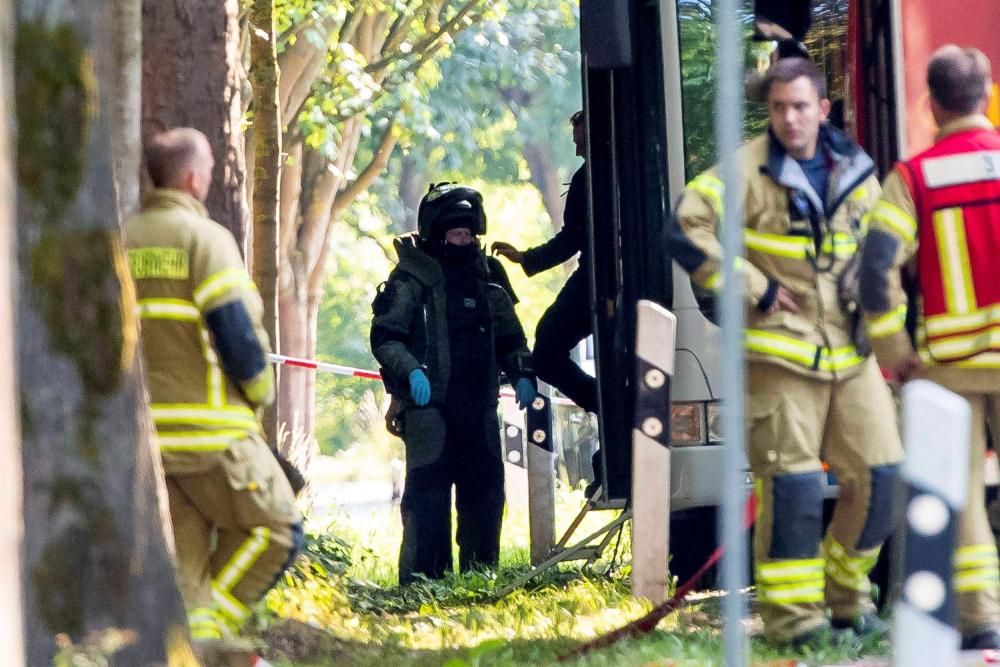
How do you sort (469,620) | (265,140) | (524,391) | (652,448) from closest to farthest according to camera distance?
(652,448)
(469,620)
(524,391)
(265,140)

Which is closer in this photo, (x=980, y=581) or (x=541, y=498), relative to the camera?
(x=980, y=581)

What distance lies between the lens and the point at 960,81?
616cm

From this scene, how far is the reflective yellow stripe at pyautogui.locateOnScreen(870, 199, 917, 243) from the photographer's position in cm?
617

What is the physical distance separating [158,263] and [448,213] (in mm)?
4158

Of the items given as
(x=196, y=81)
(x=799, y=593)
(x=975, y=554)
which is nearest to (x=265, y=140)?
(x=196, y=81)

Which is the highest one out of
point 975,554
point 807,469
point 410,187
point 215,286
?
point 410,187

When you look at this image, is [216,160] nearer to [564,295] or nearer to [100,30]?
[564,295]

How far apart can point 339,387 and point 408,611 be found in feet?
87.5

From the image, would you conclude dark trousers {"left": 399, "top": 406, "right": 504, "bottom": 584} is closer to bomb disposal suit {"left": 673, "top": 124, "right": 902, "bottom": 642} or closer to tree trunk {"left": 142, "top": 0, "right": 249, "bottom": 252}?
tree trunk {"left": 142, "top": 0, "right": 249, "bottom": 252}

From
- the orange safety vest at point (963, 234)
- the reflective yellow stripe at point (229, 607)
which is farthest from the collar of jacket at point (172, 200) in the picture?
the orange safety vest at point (963, 234)

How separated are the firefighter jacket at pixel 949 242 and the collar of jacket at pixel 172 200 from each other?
2.10m

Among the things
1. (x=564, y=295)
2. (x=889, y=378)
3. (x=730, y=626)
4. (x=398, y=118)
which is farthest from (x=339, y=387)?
(x=730, y=626)

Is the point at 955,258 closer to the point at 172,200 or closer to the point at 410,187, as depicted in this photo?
the point at 172,200

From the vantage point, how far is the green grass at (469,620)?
6.98 meters
